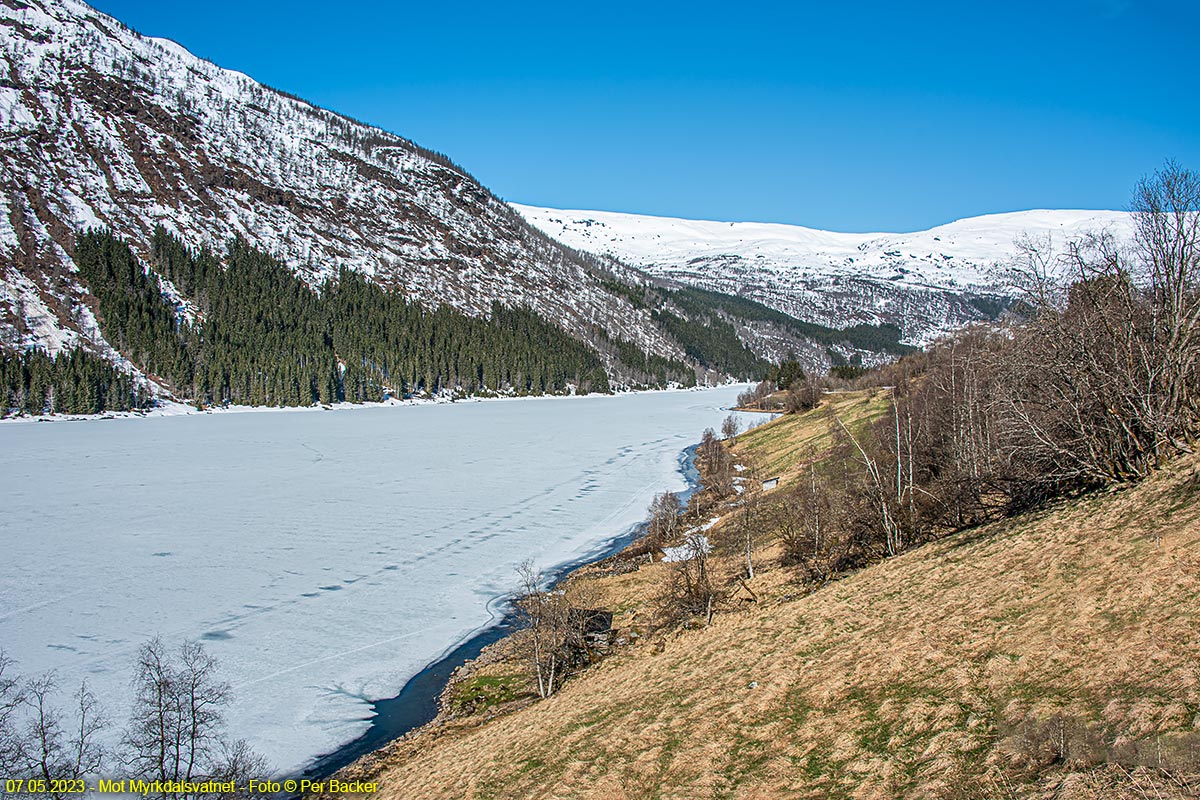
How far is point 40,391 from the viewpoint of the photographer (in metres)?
109

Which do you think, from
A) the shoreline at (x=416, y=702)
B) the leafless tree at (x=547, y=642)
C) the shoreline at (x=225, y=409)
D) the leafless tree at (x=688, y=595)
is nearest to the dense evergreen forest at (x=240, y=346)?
the shoreline at (x=225, y=409)

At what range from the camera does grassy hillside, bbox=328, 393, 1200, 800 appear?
9.54 metres

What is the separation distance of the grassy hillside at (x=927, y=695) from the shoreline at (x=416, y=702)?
831 mm

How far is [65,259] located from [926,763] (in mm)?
190811

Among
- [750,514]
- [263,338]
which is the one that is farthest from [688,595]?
[263,338]

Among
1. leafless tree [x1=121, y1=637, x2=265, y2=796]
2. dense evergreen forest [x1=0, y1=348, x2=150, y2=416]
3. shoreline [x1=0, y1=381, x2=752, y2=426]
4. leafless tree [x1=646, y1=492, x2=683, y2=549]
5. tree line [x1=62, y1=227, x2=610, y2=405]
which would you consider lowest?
leafless tree [x1=121, y1=637, x2=265, y2=796]

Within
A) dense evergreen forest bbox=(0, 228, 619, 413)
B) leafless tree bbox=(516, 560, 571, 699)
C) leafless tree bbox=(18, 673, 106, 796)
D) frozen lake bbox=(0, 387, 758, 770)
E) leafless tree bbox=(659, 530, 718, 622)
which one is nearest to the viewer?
leafless tree bbox=(18, 673, 106, 796)

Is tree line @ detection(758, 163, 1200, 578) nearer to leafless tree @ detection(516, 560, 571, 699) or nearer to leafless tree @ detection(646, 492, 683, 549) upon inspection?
leafless tree @ detection(516, 560, 571, 699)

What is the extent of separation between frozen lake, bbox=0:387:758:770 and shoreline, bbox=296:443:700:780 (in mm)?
435

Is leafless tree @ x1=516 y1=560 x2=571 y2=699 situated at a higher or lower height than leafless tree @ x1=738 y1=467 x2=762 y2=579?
lower

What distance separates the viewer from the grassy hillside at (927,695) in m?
9.54

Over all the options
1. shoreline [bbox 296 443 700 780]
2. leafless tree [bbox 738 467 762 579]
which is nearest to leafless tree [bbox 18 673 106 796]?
shoreline [bbox 296 443 700 780]

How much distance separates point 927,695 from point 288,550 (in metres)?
31.3

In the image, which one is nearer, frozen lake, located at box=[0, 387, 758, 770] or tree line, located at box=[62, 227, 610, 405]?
frozen lake, located at box=[0, 387, 758, 770]
